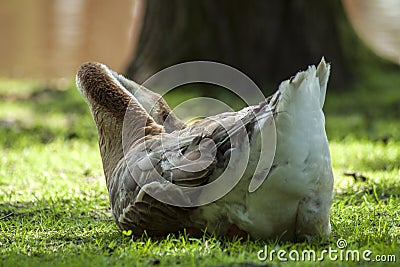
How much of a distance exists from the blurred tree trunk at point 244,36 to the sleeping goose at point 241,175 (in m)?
6.22

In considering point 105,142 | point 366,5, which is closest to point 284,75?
point 105,142

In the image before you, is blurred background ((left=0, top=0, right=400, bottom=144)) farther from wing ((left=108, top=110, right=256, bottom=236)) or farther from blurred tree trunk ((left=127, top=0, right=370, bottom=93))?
wing ((left=108, top=110, right=256, bottom=236))

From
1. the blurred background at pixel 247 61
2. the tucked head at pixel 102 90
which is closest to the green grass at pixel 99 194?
the blurred background at pixel 247 61

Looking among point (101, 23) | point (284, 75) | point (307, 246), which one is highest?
point (307, 246)

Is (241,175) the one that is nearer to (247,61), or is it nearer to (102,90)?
(102,90)

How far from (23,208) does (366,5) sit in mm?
22262

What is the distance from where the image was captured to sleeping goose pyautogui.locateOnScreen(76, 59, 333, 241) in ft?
10.3

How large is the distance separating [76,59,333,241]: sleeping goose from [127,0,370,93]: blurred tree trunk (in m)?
6.22

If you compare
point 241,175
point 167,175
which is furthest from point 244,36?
point 241,175

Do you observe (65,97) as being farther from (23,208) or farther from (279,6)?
(23,208)

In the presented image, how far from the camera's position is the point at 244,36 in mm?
9945

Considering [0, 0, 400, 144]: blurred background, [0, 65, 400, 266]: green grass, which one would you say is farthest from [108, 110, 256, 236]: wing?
[0, 0, 400, 144]: blurred background

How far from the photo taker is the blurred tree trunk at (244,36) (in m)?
9.84

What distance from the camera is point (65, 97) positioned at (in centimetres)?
1021
